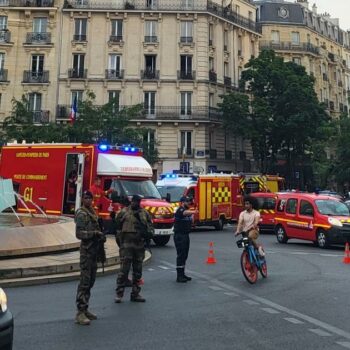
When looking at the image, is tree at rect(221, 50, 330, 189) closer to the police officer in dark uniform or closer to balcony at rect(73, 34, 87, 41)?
balcony at rect(73, 34, 87, 41)

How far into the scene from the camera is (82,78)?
44.3m

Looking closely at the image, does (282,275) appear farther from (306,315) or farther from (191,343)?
(191,343)

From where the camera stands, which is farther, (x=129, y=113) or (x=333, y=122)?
(x=333, y=122)

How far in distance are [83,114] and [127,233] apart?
1149 inches

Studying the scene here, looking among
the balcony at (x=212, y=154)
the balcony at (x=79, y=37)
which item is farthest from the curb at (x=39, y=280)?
the balcony at (x=79, y=37)

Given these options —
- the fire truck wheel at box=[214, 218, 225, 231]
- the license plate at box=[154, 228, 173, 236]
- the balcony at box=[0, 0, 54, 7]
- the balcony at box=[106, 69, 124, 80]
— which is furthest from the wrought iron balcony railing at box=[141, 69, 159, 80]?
the license plate at box=[154, 228, 173, 236]

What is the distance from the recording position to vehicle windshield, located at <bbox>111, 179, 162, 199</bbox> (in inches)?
684

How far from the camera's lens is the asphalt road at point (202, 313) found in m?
6.10

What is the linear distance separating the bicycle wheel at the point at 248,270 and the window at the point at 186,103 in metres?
34.6

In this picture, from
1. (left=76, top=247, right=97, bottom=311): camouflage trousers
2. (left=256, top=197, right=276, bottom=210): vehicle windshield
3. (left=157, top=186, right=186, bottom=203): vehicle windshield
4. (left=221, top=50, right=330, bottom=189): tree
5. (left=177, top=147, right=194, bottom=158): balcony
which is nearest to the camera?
(left=76, top=247, right=97, bottom=311): camouflage trousers

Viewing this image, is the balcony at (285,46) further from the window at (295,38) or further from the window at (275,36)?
the window at (295,38)

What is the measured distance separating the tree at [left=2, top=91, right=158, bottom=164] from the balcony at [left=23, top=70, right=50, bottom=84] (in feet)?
22.9

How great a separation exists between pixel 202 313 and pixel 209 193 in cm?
1656

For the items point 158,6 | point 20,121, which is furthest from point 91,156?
point 158,6
